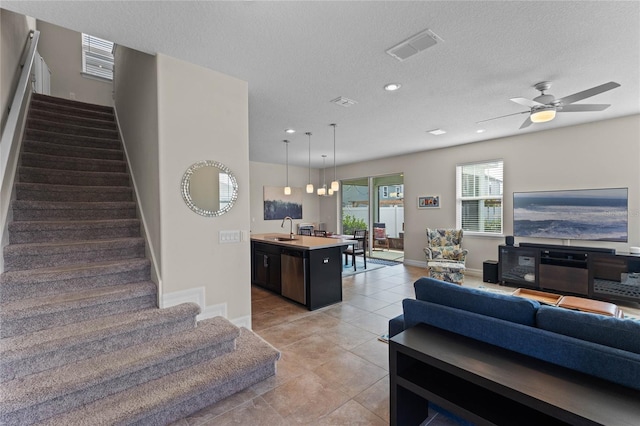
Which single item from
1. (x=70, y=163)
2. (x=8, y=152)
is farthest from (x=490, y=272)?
(x=70, y=163)

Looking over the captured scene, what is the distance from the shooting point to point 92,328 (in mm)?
2117

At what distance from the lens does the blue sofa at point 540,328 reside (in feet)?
4.13

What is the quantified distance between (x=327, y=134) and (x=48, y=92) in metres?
5.41

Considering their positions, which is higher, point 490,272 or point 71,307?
point 71,307

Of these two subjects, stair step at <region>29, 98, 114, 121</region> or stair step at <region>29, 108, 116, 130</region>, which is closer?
stair step at <region>29, 108, 116, 130</region>

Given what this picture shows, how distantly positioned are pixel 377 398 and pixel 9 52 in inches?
182

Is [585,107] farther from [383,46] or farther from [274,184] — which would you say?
[274,184]

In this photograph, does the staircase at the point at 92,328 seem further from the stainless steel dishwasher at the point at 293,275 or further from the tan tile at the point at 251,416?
the stainless steel dishwasher at the point at 293,275

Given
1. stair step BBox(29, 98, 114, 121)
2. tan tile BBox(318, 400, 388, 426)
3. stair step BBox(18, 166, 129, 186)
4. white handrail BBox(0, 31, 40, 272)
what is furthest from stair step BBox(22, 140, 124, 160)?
tan tile BBox(318, 400, 388, 426)

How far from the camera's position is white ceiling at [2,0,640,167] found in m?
1.97

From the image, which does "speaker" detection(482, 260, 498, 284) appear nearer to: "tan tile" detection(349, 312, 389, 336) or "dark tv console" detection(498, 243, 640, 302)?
"dark tv console" detection(498, 243, 640, 302)

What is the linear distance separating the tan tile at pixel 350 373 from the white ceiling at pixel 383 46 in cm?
280

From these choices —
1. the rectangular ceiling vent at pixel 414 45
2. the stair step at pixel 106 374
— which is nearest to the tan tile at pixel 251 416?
the stair step at pixel 106 374

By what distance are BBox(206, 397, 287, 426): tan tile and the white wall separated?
5.38 m
